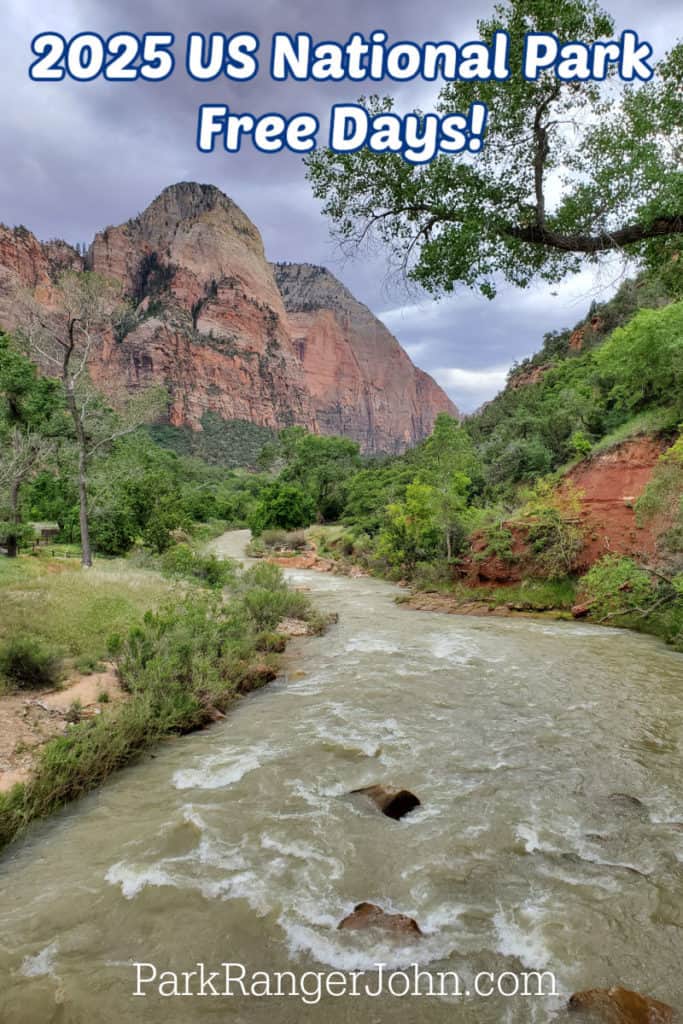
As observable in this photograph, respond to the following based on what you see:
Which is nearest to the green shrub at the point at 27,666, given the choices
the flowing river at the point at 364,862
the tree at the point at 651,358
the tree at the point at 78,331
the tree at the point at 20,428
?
the flowing river at the point at 364,862

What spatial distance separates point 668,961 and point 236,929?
3079 millimetres

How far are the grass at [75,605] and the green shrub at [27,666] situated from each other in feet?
2.03

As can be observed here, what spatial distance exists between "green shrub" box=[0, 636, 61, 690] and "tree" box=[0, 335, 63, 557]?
13892mm

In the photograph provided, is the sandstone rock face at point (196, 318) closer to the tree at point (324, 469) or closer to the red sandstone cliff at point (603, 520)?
the tree at point (324, 469)

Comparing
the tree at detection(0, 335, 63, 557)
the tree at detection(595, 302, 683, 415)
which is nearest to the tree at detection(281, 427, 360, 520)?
the tree at detection(0, 335, 63, 557)

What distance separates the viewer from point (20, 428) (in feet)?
79.4

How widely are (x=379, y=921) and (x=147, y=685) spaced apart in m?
5.15

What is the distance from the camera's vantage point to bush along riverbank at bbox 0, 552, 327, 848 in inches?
215

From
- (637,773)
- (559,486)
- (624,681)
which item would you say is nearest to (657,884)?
(637,773)

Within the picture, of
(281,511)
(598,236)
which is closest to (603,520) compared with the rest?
(598,236)

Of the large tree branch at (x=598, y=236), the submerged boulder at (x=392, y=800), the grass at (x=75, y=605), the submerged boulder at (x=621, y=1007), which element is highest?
the large tree branch at (x=598, y=236)

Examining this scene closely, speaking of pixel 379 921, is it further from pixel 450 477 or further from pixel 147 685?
pixel 450 477

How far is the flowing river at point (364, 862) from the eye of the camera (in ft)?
11.0

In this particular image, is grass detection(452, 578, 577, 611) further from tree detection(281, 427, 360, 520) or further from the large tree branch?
tree detection(281, 427, 360, 520)
